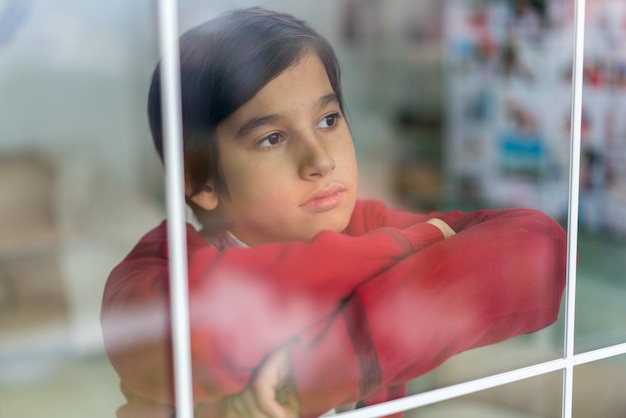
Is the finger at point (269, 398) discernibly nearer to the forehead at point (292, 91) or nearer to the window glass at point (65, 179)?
the window glass at point (65, 179)

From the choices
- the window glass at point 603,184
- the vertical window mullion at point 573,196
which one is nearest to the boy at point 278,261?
the vertical window mullion at point 573,196

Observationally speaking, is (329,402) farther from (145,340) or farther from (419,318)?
(145,340)

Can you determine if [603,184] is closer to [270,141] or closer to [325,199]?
[325,199]

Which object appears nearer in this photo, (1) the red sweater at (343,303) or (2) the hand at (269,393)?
(1) the red sweater at (343,303)

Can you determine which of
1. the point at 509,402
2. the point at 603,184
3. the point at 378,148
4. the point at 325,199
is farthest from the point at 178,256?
the point at 603,184

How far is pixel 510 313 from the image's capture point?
84.1 inches

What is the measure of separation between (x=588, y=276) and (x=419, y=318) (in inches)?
27.1

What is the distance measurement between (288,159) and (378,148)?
0.24 metres

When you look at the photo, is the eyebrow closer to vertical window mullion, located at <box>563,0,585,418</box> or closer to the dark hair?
the dark hair

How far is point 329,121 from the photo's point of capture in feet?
5.77

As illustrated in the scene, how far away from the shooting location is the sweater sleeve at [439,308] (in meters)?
1.84

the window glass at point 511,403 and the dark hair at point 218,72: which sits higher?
the dark hair at point 218,72

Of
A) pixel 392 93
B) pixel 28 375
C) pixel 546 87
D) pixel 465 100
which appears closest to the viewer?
pixel 28 375

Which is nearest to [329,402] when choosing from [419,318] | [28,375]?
[419,318]
